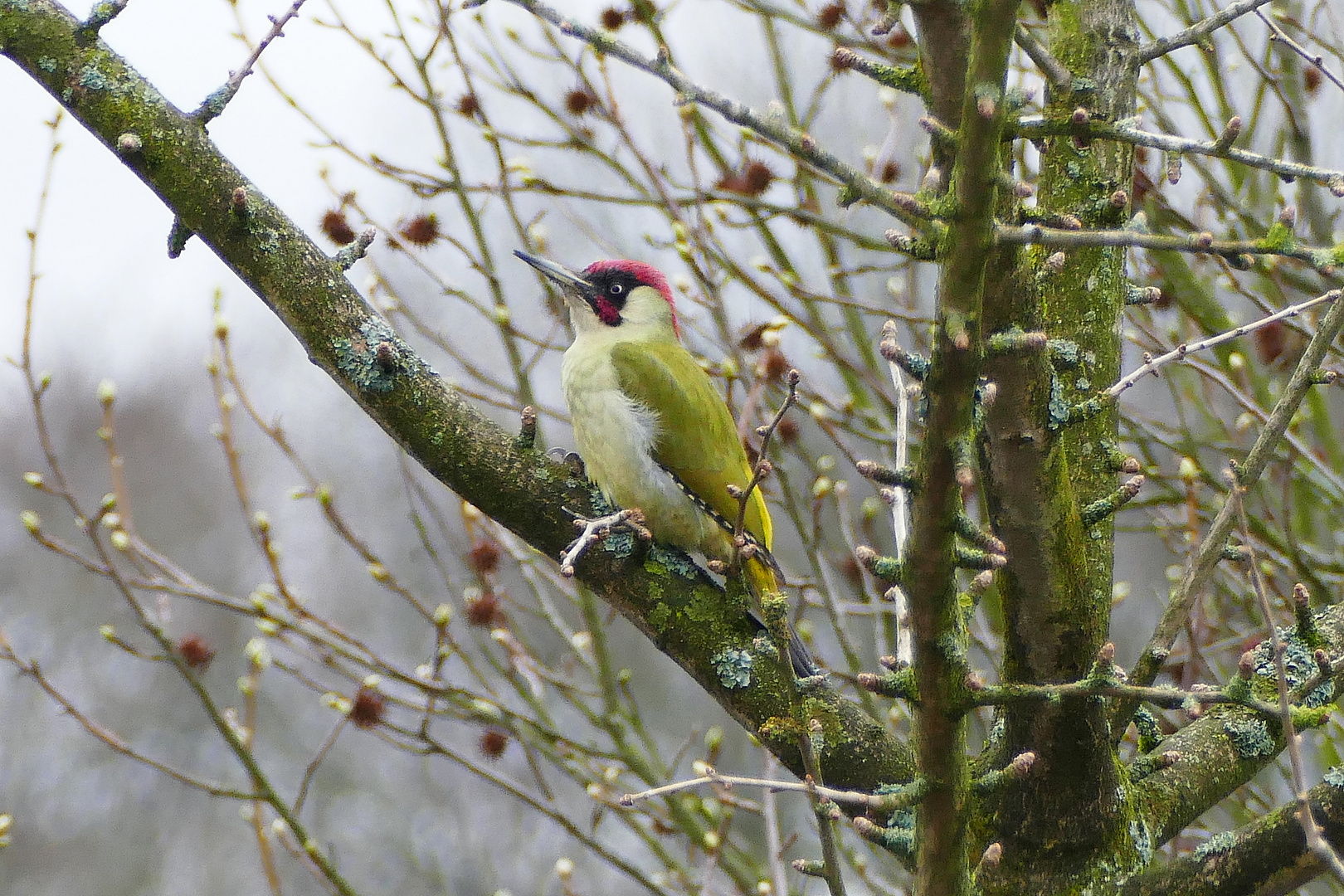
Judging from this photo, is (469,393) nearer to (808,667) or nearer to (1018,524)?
(808,667)

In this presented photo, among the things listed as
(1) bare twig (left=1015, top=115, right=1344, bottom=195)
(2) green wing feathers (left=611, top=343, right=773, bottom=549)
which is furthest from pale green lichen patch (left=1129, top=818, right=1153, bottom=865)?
(2) green wing feathers (left=611, top=343, right=773, bottom=549)

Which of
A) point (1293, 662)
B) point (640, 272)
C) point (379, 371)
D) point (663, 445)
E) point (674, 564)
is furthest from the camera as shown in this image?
point (640, 272)

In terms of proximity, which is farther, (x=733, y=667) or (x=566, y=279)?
(x=566, y=279)

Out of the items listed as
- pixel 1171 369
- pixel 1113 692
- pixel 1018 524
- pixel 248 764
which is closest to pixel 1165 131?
pixel 1171 369

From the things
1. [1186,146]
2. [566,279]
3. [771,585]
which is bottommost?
[771,585]

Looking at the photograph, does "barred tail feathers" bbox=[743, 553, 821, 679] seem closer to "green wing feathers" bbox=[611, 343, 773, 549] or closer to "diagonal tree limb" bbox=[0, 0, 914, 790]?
"green wing feathers" bbox=[611, 343, 773, 549]

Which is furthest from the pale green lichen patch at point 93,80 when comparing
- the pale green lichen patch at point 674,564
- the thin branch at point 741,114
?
the pale green lichen patch at point 674,564

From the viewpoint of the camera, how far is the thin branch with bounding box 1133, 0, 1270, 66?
2.11 metres

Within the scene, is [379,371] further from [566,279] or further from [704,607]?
[566,279]

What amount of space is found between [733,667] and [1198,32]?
1.60 metres

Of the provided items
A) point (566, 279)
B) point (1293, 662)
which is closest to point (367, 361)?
point (566, 279)

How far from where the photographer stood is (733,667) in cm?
241

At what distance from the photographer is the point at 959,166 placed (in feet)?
3.99

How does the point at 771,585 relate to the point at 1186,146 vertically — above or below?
below
